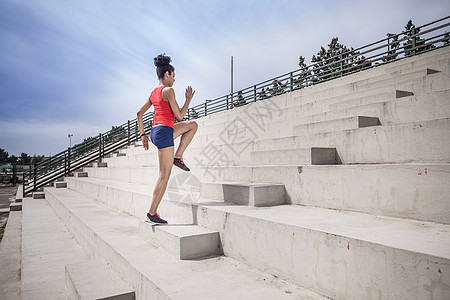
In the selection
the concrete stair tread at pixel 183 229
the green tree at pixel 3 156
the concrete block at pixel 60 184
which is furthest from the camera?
the green tree at pixel 3 156

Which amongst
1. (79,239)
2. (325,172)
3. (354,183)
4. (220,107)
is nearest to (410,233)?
(354,183)

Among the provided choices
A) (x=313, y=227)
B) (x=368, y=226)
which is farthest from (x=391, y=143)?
(x=313, y=227)

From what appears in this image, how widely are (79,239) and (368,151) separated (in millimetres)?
4836

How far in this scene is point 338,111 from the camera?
16.7 ft

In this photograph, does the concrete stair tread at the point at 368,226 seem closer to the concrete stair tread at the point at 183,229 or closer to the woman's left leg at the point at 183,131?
the concrete stair tread at the point at 183,229

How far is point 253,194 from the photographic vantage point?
335cm

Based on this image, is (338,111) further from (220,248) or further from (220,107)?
(220,107)

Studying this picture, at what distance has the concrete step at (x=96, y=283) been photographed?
252 cm

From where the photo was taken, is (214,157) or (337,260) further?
(214,157)

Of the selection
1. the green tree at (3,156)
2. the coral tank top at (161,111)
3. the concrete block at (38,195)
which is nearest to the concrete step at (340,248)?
the coral tank top at (161,111)

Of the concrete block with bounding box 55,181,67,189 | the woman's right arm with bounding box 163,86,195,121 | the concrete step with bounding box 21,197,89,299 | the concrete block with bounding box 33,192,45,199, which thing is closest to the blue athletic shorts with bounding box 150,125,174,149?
the woman's right arm with bounding box 163,86,195,121

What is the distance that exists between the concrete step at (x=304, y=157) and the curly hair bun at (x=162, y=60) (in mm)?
2026

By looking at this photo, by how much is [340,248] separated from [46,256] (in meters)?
4.55

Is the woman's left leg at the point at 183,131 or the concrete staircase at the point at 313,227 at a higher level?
the woman's left leg at the point at 183,131
